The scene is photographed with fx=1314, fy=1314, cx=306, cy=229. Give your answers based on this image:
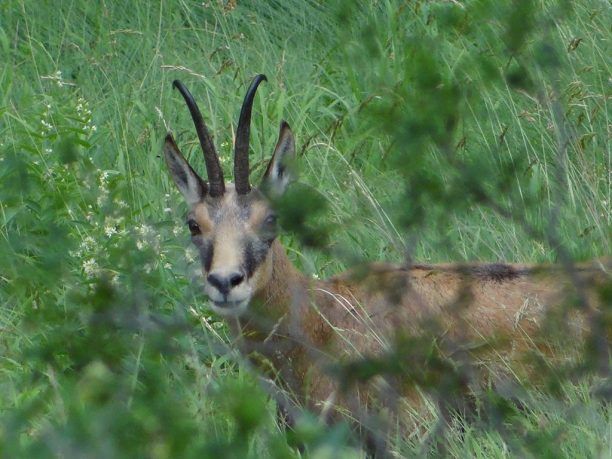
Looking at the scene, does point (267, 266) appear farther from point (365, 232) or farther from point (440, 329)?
point (440, 329)

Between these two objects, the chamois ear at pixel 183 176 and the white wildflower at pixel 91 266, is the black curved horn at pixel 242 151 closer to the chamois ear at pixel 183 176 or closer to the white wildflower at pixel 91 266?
the chamois ear at pixel 183 176

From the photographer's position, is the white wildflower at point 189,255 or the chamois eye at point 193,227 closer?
the white wildflower at point 189,255

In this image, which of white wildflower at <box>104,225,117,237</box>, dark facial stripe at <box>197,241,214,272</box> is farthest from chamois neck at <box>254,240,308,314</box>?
white wildflower at <box>104,225,117,237</box>

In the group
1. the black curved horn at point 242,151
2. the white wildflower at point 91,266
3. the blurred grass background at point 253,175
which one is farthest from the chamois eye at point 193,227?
the white wildflower at point 91,266

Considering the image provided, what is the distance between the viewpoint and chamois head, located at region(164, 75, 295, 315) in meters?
4.87

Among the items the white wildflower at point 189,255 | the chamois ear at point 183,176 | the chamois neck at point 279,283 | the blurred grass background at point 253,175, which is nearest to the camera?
the blurred grass background at point 253,175

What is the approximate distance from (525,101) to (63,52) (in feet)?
10.3

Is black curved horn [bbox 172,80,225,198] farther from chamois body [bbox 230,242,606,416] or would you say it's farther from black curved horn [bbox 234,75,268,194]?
chamois body [bbox 230,242,606,416]

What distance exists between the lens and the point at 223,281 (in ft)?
15.8

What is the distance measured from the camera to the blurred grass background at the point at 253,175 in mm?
2312

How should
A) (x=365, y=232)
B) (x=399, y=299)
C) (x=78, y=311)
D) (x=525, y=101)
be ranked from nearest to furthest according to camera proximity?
(x=78, y=311) < (x=399, y=299) < (x=365, y=232) < (x=525, y=101)

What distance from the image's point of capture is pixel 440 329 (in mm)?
2615

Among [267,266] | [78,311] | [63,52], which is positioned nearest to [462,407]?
[267,266]

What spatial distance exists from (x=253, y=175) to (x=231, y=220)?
1129mm
